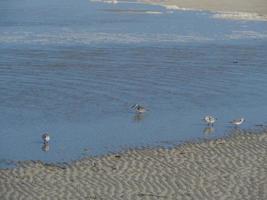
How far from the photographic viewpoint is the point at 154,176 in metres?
14.1

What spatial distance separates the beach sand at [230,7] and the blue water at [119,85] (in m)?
9.58

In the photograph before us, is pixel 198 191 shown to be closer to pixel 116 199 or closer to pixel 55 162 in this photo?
pixel 116 199

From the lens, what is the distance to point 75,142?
1709cm

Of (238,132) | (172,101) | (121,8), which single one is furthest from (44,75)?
(121,8)

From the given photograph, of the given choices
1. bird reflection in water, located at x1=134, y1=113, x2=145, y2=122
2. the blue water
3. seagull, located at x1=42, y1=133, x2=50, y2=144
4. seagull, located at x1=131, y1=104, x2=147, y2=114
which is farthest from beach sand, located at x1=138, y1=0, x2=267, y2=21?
seagull, located at x1=42, y1=133, x2=50, y2=144

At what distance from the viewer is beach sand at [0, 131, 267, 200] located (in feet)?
42.5

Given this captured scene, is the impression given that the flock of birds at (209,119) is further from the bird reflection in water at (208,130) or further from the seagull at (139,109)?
the bird reflection in water at (208,130)

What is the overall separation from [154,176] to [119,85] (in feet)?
33.4

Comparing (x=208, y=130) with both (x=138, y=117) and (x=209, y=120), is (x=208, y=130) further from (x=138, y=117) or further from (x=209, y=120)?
(x=138, y=117)

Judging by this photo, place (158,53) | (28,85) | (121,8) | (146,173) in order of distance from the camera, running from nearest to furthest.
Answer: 1. (146,173)
2. (28,85)
3. (158,53)
4. (121,8)

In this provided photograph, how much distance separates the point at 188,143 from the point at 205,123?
208 cm

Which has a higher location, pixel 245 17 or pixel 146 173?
pixel 245 17

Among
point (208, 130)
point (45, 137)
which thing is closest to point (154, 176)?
point (45, 137)

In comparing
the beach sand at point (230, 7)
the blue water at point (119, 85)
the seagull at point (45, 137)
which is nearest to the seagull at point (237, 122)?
the blue water at point (119, 85)
